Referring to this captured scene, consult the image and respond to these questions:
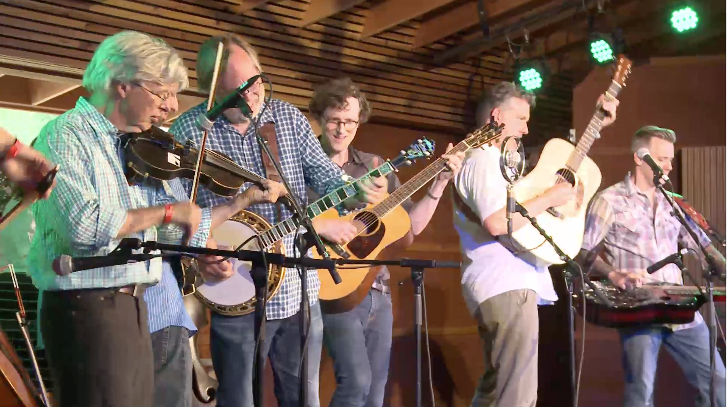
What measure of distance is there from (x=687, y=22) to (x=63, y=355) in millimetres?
5706

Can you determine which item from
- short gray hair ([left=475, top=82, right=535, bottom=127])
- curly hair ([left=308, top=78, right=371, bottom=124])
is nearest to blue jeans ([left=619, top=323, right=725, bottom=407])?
short gray hair ([left=475, top=82, right=535, bottom=127])

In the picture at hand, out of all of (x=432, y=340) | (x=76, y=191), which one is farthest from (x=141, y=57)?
(x=432, y=340)

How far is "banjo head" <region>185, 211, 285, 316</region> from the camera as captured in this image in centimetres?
332

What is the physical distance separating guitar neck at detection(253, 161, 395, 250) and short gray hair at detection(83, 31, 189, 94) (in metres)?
0.89

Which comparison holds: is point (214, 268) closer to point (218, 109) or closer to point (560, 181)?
point (218, 109)

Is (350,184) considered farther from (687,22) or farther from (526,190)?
(687,22)

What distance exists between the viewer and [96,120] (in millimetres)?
2633

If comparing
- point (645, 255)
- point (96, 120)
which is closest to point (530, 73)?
point (645, 255)

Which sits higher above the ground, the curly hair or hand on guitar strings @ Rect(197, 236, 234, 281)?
the curly hair

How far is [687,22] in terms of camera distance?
21.7 feet

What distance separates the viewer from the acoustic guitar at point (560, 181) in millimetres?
4316

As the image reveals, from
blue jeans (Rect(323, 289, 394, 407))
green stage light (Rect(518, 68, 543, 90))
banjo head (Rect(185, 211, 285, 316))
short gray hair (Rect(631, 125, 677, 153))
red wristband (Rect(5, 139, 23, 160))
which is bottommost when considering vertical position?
blue jeans (Rect(323, 289, 394, 407))

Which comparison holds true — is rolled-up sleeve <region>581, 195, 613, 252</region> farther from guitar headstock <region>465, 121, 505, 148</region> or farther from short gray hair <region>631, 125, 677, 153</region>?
guitar headstock <region>465, 121, 505, 148</region>

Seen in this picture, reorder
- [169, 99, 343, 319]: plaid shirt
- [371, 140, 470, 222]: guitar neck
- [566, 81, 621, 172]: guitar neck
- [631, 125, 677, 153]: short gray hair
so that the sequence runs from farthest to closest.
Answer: [631, 125, 677, 153]: short gray hair, [566, 81, 621, 172]: guitar neck, [371, 140, 470, 222]: guitar neck, [169, 99, 343, 319]: plaid shirt
